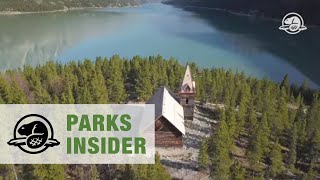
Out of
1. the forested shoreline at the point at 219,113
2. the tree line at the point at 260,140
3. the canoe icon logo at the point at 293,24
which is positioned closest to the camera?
the forested shoreline at the point at 219,113

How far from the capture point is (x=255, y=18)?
6280 inches

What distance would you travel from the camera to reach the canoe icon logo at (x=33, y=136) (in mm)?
27312

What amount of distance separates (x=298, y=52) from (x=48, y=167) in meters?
80.7

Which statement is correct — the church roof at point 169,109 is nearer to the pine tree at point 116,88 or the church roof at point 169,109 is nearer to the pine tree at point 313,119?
the pine tree at point 116,88

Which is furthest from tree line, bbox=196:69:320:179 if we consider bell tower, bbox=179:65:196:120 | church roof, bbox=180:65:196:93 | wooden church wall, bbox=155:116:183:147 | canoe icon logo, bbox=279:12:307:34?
canoe icon logo, bbox=279:12:307:34

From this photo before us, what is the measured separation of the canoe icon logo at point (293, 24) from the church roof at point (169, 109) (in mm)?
92978

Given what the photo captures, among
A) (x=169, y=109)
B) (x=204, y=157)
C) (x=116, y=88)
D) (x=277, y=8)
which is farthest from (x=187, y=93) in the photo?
(x=277, y=8)

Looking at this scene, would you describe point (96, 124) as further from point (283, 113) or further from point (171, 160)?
point (283, 113)

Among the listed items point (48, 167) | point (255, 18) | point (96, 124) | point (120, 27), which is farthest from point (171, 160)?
point (255, 18)

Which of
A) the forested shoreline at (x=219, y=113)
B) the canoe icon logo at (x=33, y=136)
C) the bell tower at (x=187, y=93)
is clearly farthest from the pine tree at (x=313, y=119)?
the canoe icon logo at (x=33, y=136)

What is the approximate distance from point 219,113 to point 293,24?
99.3 meters

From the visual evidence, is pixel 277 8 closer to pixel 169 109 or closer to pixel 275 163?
pixel 169 109

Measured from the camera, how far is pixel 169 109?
115 ft

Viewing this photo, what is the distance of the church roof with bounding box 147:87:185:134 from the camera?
1340 inches
